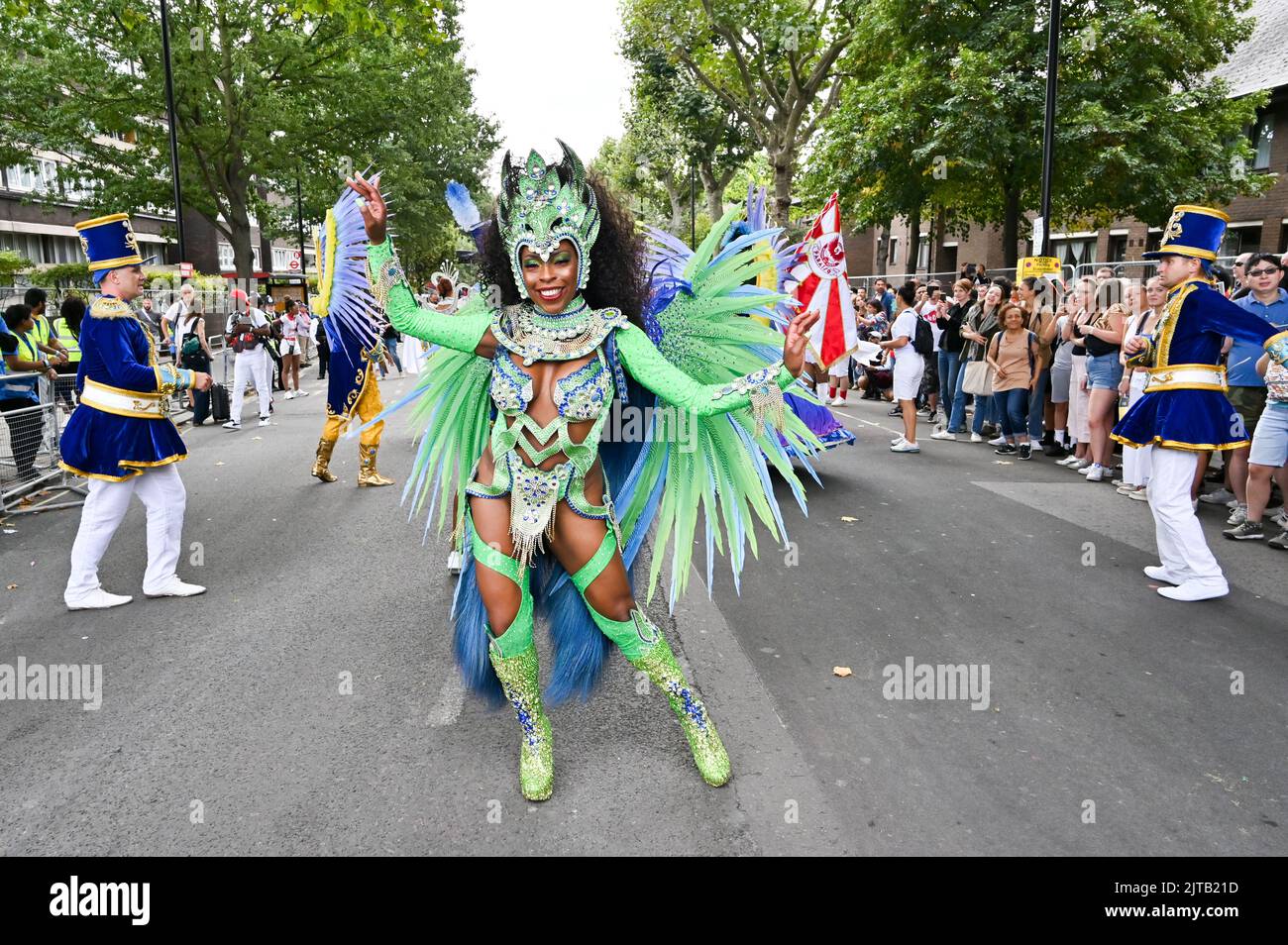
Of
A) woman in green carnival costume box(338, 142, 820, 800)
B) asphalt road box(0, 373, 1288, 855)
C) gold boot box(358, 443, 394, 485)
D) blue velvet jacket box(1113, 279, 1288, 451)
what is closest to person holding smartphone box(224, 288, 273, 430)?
gold boot box(358, 443, 394, 485)

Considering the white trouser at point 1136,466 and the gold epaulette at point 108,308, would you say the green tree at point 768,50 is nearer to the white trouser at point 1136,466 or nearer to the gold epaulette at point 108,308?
the white trouser at point 1136,466

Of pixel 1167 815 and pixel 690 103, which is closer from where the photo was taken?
pixel 1167 815

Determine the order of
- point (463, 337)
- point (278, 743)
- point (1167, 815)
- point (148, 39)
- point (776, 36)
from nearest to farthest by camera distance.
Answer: point (1167, 815), point (463, 337), point (278, 743), point (776, 36), point (148, 39)

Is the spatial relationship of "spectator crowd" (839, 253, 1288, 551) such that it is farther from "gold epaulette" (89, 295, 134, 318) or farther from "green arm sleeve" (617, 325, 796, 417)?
"gold epaulette" (89, 295, 134, 318)

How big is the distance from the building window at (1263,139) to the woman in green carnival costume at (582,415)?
2644 cm

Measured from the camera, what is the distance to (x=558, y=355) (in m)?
3.14

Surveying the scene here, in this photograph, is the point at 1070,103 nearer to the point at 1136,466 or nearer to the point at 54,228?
the point at 1136,466

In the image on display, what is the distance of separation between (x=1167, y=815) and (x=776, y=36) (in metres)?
20.4

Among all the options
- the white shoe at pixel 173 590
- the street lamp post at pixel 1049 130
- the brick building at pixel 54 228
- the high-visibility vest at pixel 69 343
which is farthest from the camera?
the brick building at pixel 54 228

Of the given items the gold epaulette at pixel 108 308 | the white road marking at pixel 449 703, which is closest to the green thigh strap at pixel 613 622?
the white road marking at pixel 449 703

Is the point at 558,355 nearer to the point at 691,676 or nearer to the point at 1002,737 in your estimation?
the point at 691,676

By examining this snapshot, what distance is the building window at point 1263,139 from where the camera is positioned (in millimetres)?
23172
